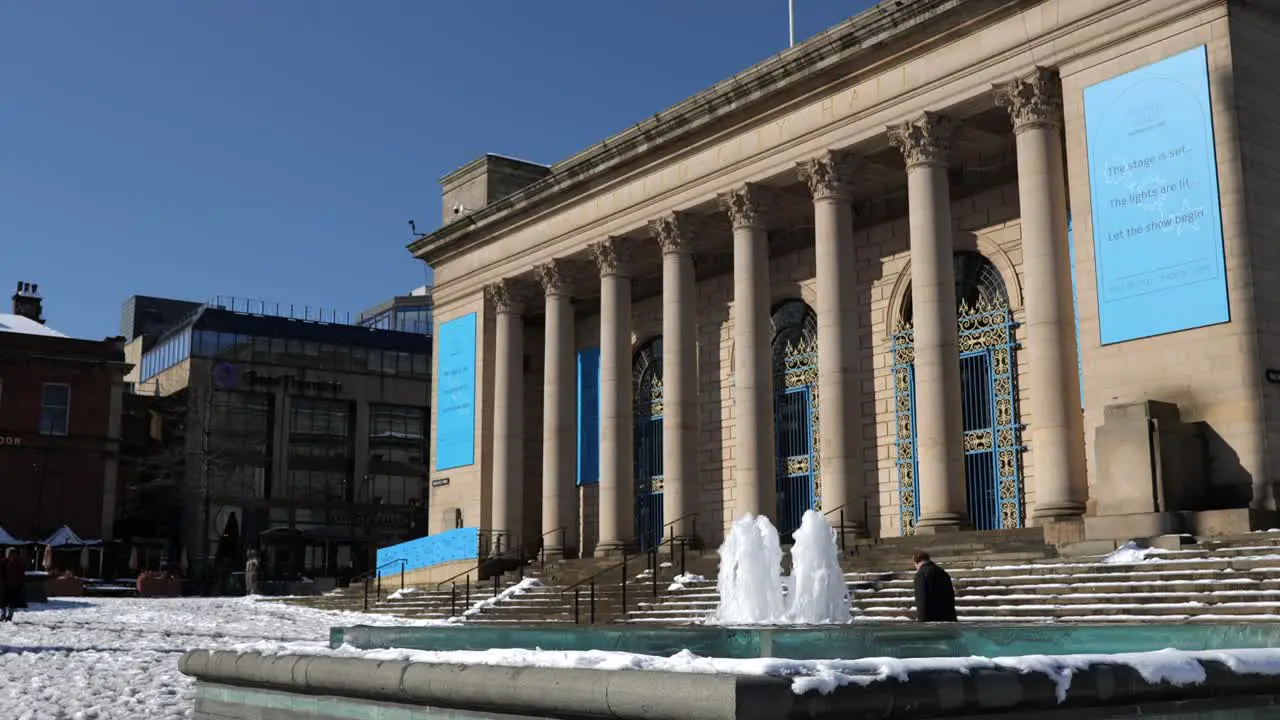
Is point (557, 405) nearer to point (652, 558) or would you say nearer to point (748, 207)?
point (652, 558)

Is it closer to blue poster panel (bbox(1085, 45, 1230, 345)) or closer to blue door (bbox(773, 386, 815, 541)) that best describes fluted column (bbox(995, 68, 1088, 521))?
blue poster panel (bbox(1085, 45, 1230, 345))

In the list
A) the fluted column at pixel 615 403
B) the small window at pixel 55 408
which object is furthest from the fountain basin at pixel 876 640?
the small window at pixel 55 408

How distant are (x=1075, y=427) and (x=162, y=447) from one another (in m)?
58.6

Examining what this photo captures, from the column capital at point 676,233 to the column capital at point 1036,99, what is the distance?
10.9 metres

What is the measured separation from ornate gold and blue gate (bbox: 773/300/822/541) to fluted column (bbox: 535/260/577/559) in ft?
21.8

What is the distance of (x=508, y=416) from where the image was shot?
4169cm

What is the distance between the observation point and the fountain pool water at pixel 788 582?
22.1 m

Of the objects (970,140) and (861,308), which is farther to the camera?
(861,308)

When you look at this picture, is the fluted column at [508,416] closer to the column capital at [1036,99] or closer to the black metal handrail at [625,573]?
the black metal handrail at [625,573]

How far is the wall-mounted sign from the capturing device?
73.4 m

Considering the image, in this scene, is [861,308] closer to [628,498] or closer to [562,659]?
[628,498]

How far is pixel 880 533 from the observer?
33094 millimetres

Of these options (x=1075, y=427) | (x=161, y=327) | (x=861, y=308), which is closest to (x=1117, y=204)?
(x=1075, y=427)

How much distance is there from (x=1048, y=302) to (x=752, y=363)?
343 inches
